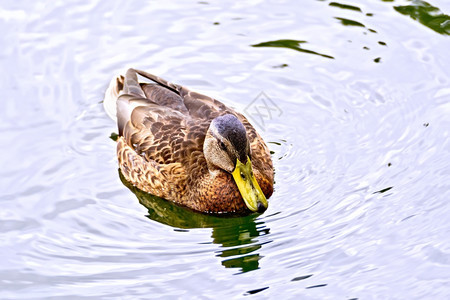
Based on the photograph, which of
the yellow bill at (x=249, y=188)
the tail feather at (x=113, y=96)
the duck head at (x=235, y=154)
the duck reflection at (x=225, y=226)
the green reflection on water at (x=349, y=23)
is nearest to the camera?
the duck reflection at (x=225, y=226)

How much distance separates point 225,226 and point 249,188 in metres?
0.49

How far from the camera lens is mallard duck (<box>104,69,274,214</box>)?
972 centimetres

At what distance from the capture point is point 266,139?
11.1 meters

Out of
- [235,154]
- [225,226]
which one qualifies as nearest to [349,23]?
[235,154]

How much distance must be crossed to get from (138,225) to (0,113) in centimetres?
292

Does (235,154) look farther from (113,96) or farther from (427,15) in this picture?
(427,15)

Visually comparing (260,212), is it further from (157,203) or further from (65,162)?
(65,162)

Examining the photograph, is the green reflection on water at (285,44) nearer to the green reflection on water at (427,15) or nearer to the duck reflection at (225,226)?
the green reflection on water at (427,15)

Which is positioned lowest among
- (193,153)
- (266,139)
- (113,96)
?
(266,139)

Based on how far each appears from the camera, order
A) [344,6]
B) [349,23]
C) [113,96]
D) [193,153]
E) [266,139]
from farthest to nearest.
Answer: [344,6] < [349,23] < [113,96] < [266,139] < [193,153]

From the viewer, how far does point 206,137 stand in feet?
32.4

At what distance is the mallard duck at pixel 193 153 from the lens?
9.72m

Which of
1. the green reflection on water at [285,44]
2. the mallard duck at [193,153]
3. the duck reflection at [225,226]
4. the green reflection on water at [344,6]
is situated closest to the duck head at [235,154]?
the mallard duck at [193,153]

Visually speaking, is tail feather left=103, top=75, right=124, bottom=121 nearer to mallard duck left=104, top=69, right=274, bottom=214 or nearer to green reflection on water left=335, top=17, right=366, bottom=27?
mallard duck left=104, top=69, right=274, bottom=214
